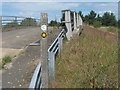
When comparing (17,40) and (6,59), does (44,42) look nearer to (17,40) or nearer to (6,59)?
(6,59)

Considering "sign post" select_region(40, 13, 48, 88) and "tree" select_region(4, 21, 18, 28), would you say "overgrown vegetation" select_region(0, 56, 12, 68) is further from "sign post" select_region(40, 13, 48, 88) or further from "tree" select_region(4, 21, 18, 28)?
"tree" select_region(4, 21, 18, 28)

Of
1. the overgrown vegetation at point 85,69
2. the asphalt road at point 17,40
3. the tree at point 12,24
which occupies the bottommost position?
the overgrown vegetation at point 85,69

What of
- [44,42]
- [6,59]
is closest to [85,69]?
[44,42]

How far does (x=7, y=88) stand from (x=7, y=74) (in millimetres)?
1087

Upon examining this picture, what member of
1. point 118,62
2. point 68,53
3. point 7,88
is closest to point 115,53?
point 118,62

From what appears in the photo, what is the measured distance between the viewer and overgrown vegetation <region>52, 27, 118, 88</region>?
566cm

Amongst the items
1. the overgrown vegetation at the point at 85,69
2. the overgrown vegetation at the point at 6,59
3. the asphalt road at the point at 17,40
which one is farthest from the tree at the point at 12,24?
the overgrown vegetation at the point at 6,59

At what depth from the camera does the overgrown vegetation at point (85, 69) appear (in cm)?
566

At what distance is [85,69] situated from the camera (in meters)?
6.85

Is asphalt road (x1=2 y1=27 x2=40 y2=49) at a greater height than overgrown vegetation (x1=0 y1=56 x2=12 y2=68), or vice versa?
asphalt road (x1=2 y1=27 x2=40 y2=49)

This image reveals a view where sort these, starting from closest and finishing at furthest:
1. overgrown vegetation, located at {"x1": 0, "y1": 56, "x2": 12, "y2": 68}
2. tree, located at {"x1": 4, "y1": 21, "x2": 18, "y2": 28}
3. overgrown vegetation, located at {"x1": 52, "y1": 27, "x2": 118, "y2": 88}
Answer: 1. overgrown vegetation, located at {"x1": 52, "y1": 27, "x2": 118, "y2": 88}
2. overgrown vegetation, located at {"x1": 0, "y1": 56, "x2": 12, "y2": 68}
3. tree, located at {"x1": 4, "y1": 21, "x2": 18, "y2": 28}

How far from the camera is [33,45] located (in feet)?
33.4

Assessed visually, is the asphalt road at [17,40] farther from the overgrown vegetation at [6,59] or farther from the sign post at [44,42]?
the sign post at [44,42]

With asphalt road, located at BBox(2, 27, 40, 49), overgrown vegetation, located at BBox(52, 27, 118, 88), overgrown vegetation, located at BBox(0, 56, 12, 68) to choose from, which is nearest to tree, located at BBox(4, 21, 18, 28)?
asphalt road, located at BBox(2, 27, 40, 49)
